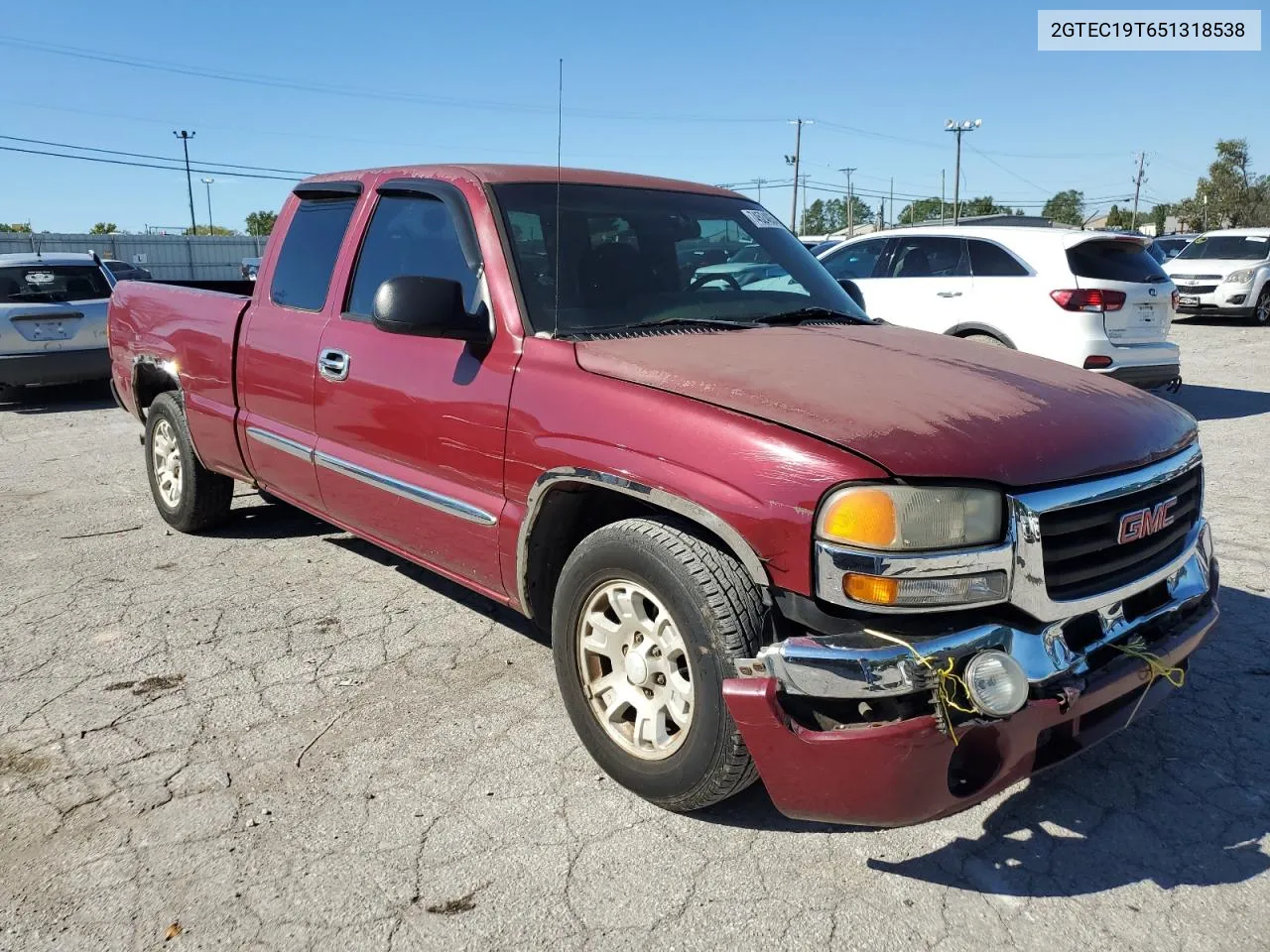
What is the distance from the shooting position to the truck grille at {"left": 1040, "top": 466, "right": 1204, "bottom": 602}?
246 cm

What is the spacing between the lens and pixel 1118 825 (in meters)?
2.78

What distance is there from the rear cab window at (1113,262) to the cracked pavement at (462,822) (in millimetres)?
4508

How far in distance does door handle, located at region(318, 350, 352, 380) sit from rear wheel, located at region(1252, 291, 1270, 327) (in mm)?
18711

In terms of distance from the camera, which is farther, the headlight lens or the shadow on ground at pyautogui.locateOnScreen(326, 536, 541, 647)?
the shadow on ground at pyautogui.locateOnScreen(326, 536, 541, 647)

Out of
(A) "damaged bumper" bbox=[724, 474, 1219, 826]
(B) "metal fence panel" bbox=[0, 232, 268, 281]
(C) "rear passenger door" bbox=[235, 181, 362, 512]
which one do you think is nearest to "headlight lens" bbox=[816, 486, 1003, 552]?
(A) "damaged bumper" bbox=[724, 474, 1219, 826]

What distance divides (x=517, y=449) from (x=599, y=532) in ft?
1.53

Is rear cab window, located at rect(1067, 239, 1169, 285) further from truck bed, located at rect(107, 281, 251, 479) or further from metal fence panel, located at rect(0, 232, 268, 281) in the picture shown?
metal fence panel, located at rect(0, 232, 268, 281)

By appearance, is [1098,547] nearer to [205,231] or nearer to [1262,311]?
[1262,311]

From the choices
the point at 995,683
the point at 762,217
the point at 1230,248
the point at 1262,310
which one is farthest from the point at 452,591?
the point at 1230,248

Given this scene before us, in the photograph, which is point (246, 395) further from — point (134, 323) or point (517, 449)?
point (517, 449)

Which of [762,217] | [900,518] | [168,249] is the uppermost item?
[168,249]

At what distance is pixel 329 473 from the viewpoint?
410cm

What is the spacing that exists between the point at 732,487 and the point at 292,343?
2.56 metres

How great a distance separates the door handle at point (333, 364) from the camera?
3.88 metres
